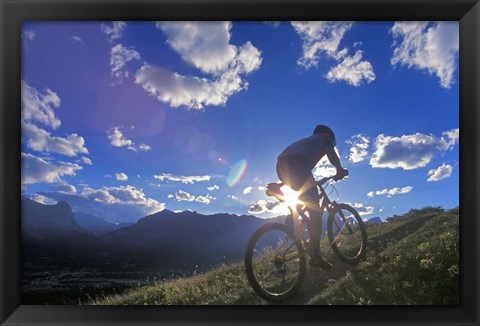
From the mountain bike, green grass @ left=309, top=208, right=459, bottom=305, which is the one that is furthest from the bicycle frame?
green grass @ left=309, top=208, right=459, bottom=305

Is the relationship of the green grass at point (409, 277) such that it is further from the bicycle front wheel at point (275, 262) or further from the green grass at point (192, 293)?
the green grass at point (192, 293)

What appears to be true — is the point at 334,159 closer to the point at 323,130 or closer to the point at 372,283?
the point at 323,130

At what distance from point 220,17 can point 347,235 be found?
3882 mm

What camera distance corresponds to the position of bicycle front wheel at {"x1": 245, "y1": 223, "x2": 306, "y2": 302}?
15.3 feet

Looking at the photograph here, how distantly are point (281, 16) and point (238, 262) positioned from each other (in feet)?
13.2

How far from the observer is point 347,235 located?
5730 mm

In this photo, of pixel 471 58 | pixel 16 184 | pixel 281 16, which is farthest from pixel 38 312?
pixel 471 58

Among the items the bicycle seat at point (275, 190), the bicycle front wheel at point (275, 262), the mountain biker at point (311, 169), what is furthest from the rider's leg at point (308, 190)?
the bicycle front wheel at point (275, 262)

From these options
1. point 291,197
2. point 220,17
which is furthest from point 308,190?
point 220,17

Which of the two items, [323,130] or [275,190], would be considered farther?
[323,130]

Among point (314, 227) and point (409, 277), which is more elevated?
point (314, 227)

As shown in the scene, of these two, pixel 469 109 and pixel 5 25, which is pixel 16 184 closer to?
pixel 5 25

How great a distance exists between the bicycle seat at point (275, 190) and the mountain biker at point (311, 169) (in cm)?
11

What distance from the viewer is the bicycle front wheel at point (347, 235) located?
5625 millimetres
